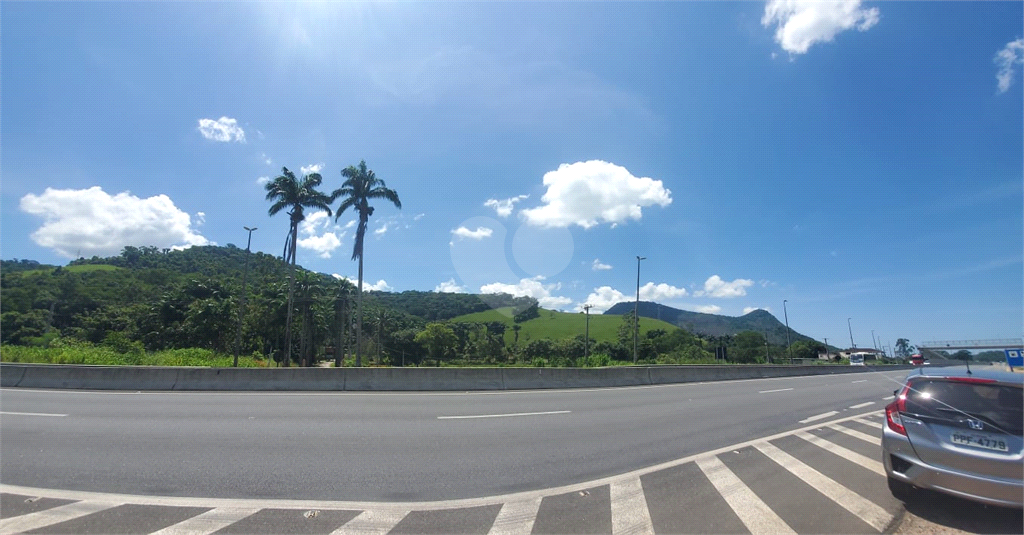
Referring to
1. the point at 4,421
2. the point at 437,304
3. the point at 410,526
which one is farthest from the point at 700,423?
the point at 437,304

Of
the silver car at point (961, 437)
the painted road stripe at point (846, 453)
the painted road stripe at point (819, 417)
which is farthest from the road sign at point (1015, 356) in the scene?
the silver car at point (961, 437)

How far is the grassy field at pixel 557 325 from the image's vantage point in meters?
117

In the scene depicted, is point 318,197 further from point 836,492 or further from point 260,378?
point 836,492

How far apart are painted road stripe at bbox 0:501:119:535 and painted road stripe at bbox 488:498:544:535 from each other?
4.20 m

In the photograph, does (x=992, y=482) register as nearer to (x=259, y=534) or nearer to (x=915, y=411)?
(x=915, y=411)

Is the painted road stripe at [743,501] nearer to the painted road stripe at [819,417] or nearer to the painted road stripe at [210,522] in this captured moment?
the painted road stripe at [210,522]

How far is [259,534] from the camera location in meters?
4.21

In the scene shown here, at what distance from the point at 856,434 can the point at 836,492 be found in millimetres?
5220

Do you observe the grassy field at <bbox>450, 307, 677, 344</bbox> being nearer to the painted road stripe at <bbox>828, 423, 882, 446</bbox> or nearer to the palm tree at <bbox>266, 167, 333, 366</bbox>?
the palm tree at <bbox>266, 167, 333, 366</bbox>

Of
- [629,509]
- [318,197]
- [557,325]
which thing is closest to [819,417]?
[629,509]

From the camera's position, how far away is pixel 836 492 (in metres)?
5.54

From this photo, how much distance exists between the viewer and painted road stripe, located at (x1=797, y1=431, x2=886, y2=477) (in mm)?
6708

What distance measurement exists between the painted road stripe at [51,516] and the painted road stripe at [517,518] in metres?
4.20

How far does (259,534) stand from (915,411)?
707 cm
